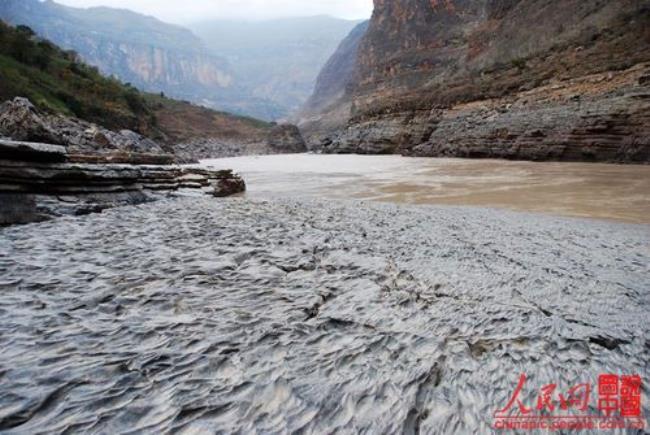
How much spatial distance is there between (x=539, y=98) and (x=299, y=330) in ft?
62.6

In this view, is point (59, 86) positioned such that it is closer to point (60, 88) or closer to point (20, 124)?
point (60, 88)

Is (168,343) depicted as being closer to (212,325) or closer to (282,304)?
(212,325)

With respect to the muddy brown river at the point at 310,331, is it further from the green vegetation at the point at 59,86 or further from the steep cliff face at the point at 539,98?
the green vegetation at the point at 59,86

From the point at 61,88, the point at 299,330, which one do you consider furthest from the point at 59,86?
the point at 299,330

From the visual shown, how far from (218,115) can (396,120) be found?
162 feet

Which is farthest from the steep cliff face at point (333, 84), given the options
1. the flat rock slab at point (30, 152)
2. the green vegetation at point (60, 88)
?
the flat rock slab at point (30, 152)

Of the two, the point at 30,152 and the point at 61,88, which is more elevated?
the point at 61,88

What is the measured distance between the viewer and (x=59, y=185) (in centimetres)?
501

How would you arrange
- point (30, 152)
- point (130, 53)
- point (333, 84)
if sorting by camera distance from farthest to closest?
point (130, 53) → point (333, 84) → point (30, 152)

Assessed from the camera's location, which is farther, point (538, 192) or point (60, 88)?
point (60, 88)

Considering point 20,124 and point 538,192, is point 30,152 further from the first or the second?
point 538,192

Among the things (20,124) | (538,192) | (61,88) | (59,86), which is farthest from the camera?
(59,86)

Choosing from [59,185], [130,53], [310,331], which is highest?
[130,53]

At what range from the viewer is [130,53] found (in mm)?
156000
